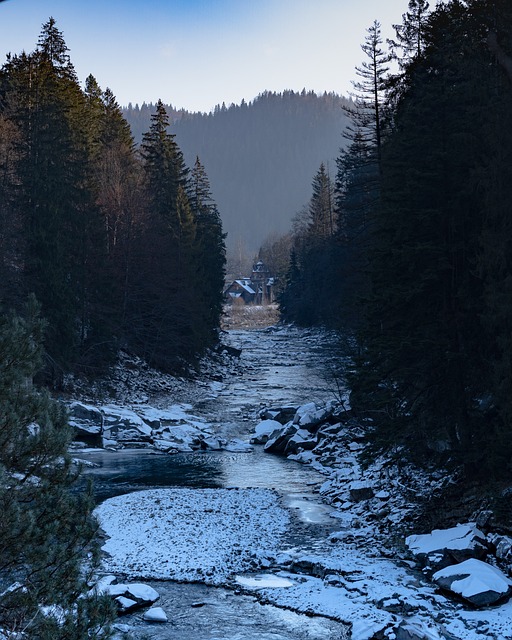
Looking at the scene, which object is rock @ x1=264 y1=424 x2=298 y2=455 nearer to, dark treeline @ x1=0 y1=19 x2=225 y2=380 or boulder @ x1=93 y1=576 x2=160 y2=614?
dark treeline @ x1=0 y1=19 x2=225 y2=380

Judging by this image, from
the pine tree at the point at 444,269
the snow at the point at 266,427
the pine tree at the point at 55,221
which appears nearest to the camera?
the pine tree at the point at 444,269

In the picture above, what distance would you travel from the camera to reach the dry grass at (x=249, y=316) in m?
101

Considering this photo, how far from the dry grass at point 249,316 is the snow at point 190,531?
75.8 m

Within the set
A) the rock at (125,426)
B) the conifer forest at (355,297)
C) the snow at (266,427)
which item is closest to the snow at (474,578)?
the conifer forest at (355,297)

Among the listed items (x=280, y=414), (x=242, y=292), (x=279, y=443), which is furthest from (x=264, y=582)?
(x=242, y=292)

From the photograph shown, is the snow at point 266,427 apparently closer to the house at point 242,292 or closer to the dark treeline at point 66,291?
the dark treeline at point 66,291

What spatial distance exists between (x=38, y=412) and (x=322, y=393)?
104 ft

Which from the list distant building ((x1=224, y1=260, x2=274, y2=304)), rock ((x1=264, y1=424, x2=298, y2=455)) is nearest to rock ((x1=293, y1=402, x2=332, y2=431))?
rock ((x1=264, y1=424, x2=298, y2=455))

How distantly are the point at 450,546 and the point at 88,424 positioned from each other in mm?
18537

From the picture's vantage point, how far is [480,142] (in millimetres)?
15695

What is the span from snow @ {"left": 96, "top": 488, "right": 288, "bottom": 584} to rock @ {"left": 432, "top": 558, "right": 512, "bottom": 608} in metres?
4.05

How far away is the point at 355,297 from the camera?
25.3 meters

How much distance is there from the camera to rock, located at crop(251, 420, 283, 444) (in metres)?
28.0

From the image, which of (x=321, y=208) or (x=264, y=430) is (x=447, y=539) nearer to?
(x=264, y=430)
